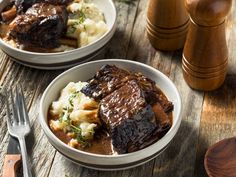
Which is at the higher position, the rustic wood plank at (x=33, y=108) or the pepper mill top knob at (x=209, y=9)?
the pepper mill top knob at (x=209, y=9)

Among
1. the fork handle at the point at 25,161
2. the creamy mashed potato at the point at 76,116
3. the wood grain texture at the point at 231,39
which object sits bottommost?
the wood grain texture at the point at 231,39

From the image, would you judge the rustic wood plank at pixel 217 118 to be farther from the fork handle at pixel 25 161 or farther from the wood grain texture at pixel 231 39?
the fork handle at pixel 25 161

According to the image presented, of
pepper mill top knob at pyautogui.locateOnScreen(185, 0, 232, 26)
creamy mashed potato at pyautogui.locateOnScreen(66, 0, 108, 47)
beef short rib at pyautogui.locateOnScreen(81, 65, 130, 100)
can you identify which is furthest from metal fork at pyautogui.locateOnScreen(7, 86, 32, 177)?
pepper mill top knob at pyautogui.locateOnScreen(185, 0, 232, 26)

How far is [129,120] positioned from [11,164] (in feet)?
1.87

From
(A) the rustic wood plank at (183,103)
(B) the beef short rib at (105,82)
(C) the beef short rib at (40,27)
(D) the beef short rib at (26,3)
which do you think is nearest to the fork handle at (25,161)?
(B) the beef short rib at (105,82)

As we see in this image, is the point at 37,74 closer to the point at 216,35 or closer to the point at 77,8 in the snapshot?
the point at 77,8

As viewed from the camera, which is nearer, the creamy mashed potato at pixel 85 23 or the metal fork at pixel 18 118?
the metal fork at pixel 18 118

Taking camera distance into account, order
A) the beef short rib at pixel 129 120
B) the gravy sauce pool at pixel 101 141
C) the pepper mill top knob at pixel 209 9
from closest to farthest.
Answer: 1. the beef short rib at pixel 129 120
2. the gravy sauce pool at pixel 101 141
3. the pepper mill top knob at pixel 209 9

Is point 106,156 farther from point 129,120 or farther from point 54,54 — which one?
point 54,54

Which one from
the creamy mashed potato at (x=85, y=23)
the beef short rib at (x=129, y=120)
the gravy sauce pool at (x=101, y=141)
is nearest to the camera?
the beef short rib at (x=129, y=120)

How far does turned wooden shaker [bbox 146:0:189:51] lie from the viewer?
312 cm

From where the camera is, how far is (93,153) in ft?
8.41

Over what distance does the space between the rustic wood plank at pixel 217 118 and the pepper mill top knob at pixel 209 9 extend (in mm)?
440

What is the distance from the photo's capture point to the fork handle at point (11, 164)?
100 inches
